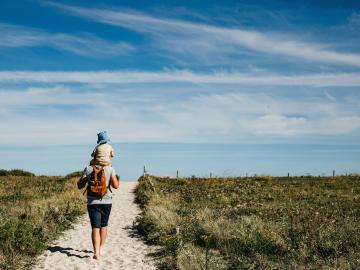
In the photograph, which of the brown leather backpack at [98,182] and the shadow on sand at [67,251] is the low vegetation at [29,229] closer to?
the shadow on sand at [67,251]

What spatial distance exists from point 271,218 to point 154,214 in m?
3.83

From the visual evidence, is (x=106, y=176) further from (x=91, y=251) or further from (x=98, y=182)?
(x=91, y=251)

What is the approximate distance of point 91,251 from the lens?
1134 cm

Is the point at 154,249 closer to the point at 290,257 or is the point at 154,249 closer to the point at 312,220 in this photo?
the point at 290,257

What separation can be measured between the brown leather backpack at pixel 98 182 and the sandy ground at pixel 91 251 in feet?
5.15

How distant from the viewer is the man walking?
31.9 ft

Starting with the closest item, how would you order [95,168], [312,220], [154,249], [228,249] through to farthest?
[95,168] → [228,249] → [154,249] → [312,220]

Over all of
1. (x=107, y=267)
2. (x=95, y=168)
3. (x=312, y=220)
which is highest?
(x=95, y=168)

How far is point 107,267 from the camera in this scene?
32.3ft

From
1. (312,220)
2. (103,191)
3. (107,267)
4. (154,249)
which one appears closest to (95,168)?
(103,191)

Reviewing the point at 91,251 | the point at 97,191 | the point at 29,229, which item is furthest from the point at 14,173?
the point at 97,191

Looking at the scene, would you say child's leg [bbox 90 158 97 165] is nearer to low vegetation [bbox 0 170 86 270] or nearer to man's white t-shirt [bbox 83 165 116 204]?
man's white t-shirt [bbox 83 165 116 204]

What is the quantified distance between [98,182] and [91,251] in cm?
250

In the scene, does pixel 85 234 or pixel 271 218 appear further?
pixel 271 218
